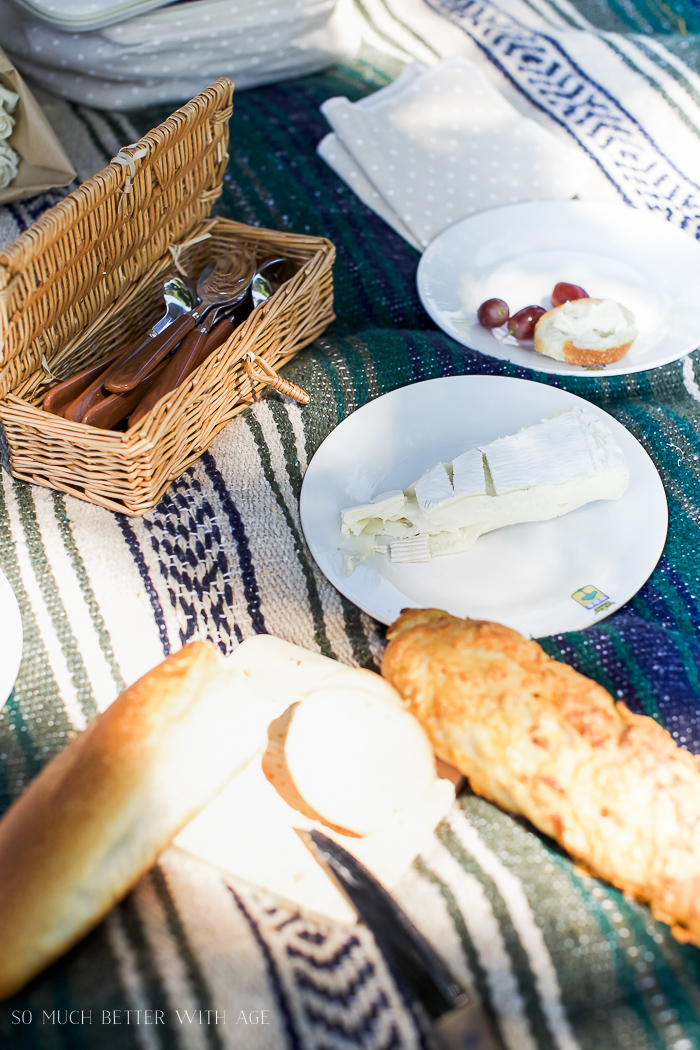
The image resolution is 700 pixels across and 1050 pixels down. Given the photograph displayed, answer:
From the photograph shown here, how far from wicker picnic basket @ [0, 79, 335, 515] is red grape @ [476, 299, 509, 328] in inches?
8.4

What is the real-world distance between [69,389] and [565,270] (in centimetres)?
76

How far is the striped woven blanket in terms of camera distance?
0.55 m

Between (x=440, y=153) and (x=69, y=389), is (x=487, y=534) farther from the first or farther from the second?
(x=440, y=153)

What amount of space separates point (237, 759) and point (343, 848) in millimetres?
111

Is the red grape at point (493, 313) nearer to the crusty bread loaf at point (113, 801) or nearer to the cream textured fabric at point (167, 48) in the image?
the crusty bread loaf at point (113, 801)

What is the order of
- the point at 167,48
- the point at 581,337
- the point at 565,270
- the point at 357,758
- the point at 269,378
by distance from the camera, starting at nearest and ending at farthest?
the point at 357,758 < the point at 269,378 < the point at 581,337 < the point at 565,270 < the point at 167,48

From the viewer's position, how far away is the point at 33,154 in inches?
50.1

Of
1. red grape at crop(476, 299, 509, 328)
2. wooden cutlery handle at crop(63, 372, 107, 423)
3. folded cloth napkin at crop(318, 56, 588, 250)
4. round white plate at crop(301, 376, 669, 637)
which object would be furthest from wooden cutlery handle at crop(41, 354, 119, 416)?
folded cloth napkin at crop(318, 56, 588, 250)

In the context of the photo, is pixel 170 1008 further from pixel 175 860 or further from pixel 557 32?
pixel 557 32

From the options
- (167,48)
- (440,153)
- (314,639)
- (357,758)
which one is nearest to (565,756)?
(357,758)

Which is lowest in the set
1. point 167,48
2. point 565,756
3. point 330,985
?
point 330,985

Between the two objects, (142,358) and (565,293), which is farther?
(565,293)

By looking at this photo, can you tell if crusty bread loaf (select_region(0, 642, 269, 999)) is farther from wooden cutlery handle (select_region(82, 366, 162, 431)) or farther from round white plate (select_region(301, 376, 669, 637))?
wooden cutlery handle (select_region(82, 366, 162, 431))

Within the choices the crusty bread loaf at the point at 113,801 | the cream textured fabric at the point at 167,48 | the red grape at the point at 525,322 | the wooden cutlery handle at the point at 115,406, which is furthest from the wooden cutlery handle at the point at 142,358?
the cream textured fabric at the point at 167,48
